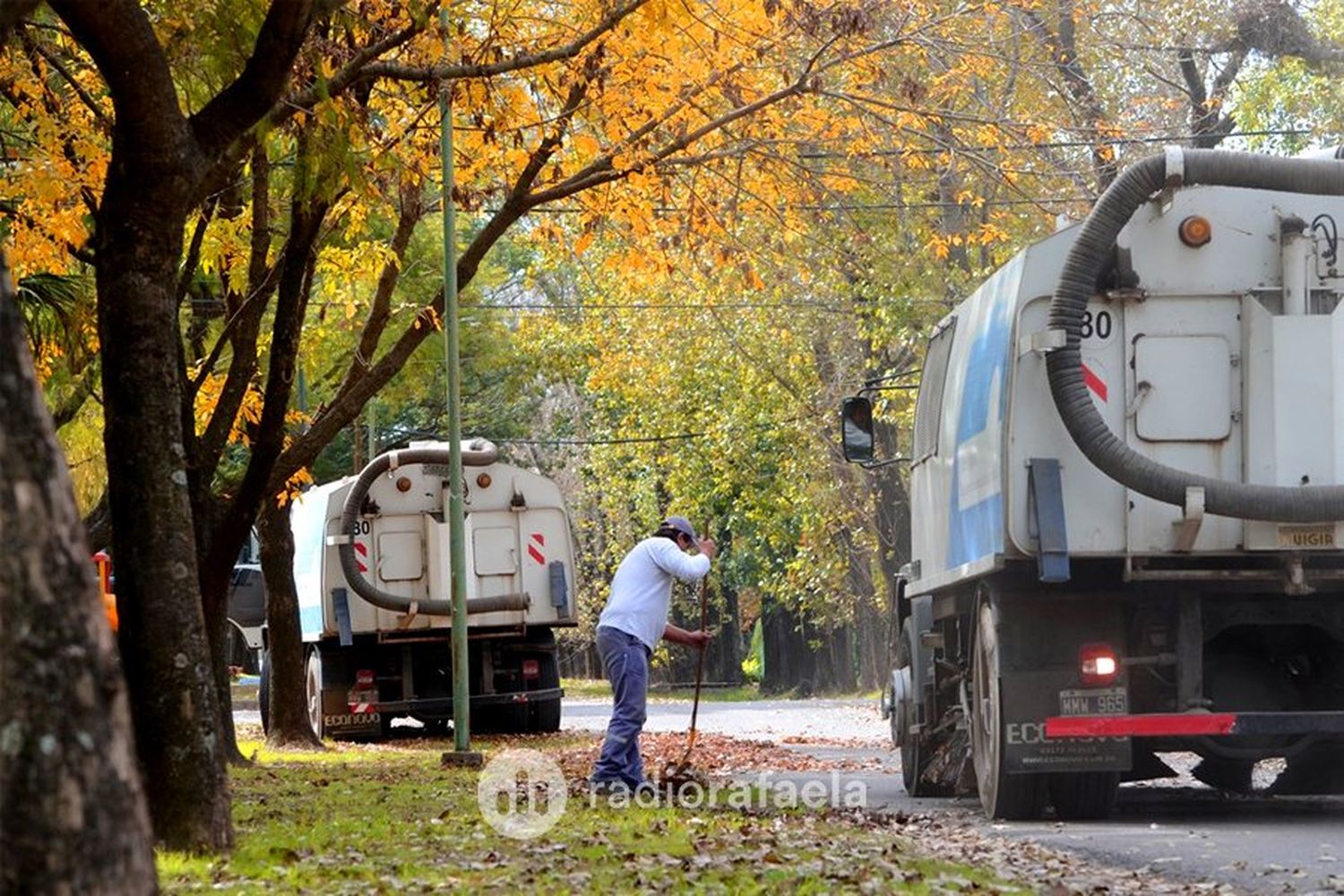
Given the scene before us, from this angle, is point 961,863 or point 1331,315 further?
point 1331,315

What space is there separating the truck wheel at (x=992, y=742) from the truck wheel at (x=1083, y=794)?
14cm

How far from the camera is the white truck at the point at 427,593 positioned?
2539cm

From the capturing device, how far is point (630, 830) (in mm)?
11320

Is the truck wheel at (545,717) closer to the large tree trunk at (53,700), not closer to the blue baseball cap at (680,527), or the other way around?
the blue baseball cap at (680,527)

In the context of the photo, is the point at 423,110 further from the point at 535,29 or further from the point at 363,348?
the point at 363,348

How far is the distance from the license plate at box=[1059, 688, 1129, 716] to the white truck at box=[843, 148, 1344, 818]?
0.03 feet

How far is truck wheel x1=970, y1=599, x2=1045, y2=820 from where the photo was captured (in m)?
12.6

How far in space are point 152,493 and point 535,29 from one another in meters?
7.95

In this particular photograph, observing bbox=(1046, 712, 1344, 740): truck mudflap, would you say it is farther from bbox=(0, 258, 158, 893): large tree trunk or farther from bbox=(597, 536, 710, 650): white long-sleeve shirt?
bbox=(0, 258, 158, 893): large tree trunk

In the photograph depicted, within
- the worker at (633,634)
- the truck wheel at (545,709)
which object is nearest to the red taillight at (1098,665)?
the worker at (633,634)

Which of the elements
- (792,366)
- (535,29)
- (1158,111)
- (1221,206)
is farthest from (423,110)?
(792,366)

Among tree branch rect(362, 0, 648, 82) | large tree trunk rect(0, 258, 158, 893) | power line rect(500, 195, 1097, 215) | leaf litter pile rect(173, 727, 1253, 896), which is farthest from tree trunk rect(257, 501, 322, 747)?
large tree trunk rect(0, 258, 158, 893)

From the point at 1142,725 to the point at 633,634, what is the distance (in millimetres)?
3079

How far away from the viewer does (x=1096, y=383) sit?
12070mm
